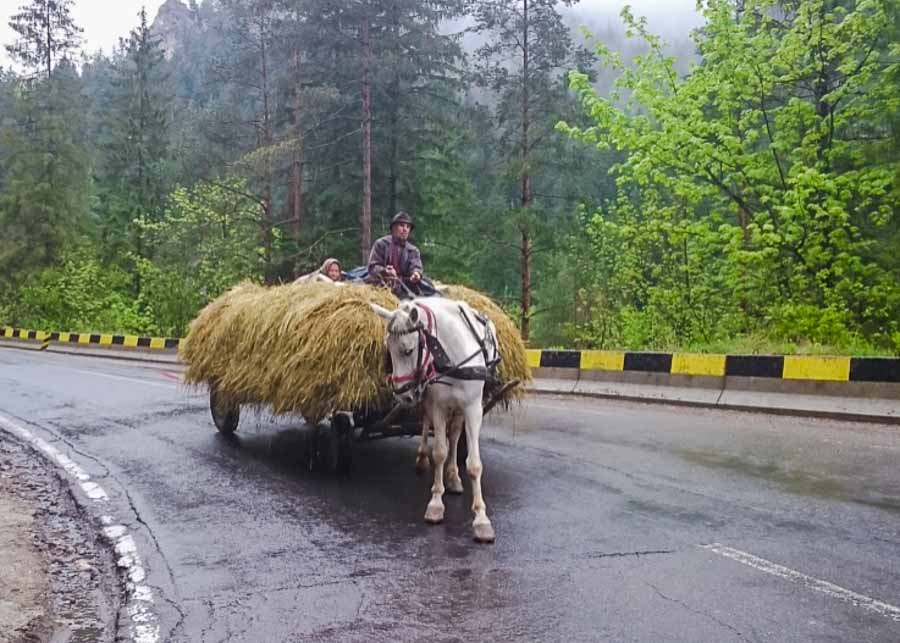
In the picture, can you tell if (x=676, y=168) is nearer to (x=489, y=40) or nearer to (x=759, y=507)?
(x=759, y=507)

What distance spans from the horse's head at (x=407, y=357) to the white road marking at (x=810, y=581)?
237 centimetres

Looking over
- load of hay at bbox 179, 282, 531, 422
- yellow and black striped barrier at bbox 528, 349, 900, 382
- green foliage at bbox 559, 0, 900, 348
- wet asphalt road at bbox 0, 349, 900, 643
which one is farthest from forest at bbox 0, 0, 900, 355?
load of hay at bbox 179, 282, 531, 422

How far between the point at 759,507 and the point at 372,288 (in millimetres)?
4165

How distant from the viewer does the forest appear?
49.0 ft

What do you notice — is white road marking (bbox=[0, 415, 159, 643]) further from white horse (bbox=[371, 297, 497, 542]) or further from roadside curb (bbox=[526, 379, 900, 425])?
roadside curb (bbox=[526, 379, 900, 425])

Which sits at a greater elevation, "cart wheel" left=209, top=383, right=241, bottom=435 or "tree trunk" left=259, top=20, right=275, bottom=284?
"tree trunk" left=259, top=20, right=275, bottom=284

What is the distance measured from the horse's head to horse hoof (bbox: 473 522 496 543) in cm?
111

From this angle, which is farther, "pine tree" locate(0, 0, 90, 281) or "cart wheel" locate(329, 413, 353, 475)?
"pine tree" locate(0, 0, 90, 281)

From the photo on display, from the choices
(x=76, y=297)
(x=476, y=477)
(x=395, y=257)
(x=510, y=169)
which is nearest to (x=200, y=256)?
(x=510, y=169)

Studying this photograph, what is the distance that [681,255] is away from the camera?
17891 millimetres

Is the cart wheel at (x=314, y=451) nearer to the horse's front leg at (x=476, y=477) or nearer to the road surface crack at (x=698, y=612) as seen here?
the horse's front leg at (x=476, y=477)

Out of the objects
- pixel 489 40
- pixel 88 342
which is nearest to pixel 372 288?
pixel 489 40

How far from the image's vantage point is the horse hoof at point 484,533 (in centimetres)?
600

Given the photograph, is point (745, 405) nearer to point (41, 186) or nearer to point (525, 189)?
point (525, 189)
